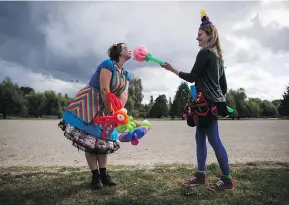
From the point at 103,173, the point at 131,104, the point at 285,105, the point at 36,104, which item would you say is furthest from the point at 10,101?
the point at 103,173

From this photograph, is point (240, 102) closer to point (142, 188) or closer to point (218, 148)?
point (218, 148)

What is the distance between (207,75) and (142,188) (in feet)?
5.94

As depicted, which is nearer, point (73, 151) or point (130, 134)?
point (130, 134)

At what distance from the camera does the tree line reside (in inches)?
2458

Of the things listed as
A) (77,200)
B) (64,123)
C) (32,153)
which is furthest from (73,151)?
(77,200)

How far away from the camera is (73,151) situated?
8758 millimetres

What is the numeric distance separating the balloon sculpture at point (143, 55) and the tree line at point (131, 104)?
5697cm

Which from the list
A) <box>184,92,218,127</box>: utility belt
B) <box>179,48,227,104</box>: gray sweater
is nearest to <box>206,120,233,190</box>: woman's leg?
<box>184,92,218,127</box>: utility belt

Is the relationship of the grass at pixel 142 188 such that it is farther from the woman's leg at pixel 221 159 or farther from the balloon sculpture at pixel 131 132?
the balloon sculpture at pixel 131 132

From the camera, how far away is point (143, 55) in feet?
14.4

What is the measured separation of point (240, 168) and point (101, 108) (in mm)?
2892

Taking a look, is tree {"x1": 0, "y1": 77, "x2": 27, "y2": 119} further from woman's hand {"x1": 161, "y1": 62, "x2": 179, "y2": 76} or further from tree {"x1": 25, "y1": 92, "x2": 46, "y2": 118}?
woman's hand {"x1": 161, "y1": 62, "x2": 179, "y2": 76}

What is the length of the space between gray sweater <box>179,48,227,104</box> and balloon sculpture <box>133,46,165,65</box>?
1.40ft

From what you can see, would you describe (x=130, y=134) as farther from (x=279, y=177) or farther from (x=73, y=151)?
(x=73, y=151)
